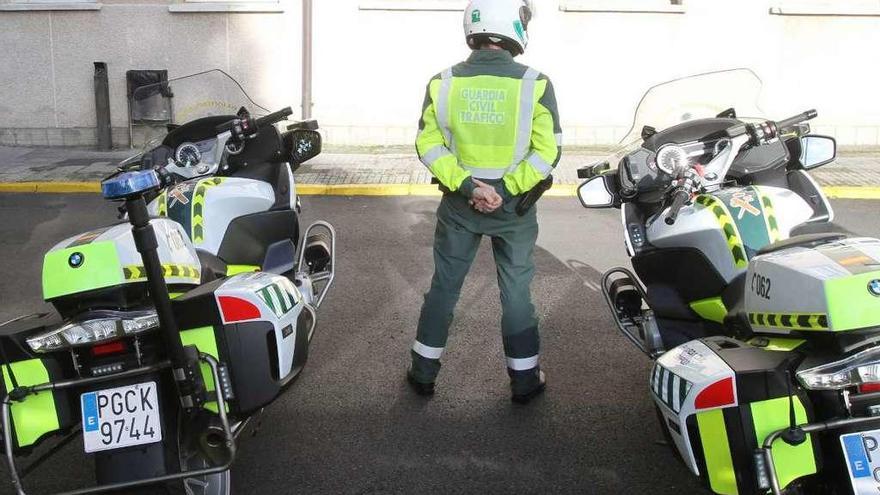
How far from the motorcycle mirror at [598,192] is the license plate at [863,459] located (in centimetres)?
165

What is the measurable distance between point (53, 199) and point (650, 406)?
667 centimetres

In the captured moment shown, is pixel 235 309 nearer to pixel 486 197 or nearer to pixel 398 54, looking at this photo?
pixel 486 197

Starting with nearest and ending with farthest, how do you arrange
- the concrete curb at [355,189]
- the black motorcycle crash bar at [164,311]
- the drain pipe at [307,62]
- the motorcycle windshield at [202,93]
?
the black motorcycle crash bar at [164,311], the motorcycle windshield at [202,93], the concrete curb at [355,189], the drain pipe at [307,62]

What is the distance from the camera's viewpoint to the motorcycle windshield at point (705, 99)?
4.03m

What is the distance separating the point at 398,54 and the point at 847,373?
9.11m

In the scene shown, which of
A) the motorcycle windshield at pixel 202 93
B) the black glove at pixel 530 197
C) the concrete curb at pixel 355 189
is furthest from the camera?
the concrete curb at pixel 355 189

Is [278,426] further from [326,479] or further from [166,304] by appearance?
[166,304]

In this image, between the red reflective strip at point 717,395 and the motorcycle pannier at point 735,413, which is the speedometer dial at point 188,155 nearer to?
the motorcycle pannier at point 735,413

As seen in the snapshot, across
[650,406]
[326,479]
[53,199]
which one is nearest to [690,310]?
[650,406]

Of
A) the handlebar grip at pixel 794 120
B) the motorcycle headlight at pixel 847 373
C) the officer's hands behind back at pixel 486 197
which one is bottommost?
the motorcycle headlight at pixel 847 373

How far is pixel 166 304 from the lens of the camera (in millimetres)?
2656

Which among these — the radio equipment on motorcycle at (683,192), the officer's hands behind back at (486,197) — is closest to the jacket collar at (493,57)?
the officer's hands behind back at (486,197)

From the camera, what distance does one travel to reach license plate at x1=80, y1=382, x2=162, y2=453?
8.96ft

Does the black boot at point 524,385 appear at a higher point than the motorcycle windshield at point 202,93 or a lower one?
lower
